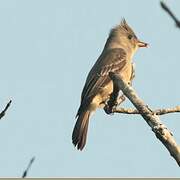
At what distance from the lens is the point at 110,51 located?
1008 centimetres

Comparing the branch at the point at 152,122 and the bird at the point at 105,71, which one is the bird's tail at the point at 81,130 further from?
the branch at the point at 152,122

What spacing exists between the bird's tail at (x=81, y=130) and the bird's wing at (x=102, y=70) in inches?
8.4

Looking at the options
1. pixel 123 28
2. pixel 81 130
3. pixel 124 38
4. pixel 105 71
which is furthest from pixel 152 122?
pixel 123 28

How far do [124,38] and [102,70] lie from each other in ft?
5.42

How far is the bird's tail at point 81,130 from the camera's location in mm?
7236

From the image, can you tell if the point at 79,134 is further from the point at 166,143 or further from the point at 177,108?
the point at 166,143

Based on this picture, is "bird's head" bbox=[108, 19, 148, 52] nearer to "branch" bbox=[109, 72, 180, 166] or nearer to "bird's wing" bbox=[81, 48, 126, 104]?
"bird's wing" bbox=[81, 48, 126, 104]

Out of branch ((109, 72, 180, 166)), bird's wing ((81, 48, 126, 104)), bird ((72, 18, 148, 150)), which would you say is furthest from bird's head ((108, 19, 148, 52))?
branch ((109, 72, 180, 166))

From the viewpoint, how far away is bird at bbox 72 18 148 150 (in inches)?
325

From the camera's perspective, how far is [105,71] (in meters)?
8.98

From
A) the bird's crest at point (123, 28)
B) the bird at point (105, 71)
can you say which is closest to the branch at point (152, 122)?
the bird at point (105, 71)

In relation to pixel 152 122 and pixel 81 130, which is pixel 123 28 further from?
pixel 152 122

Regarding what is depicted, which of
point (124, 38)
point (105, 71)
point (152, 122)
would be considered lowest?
point (152, 122)

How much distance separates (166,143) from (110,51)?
24.8ft
